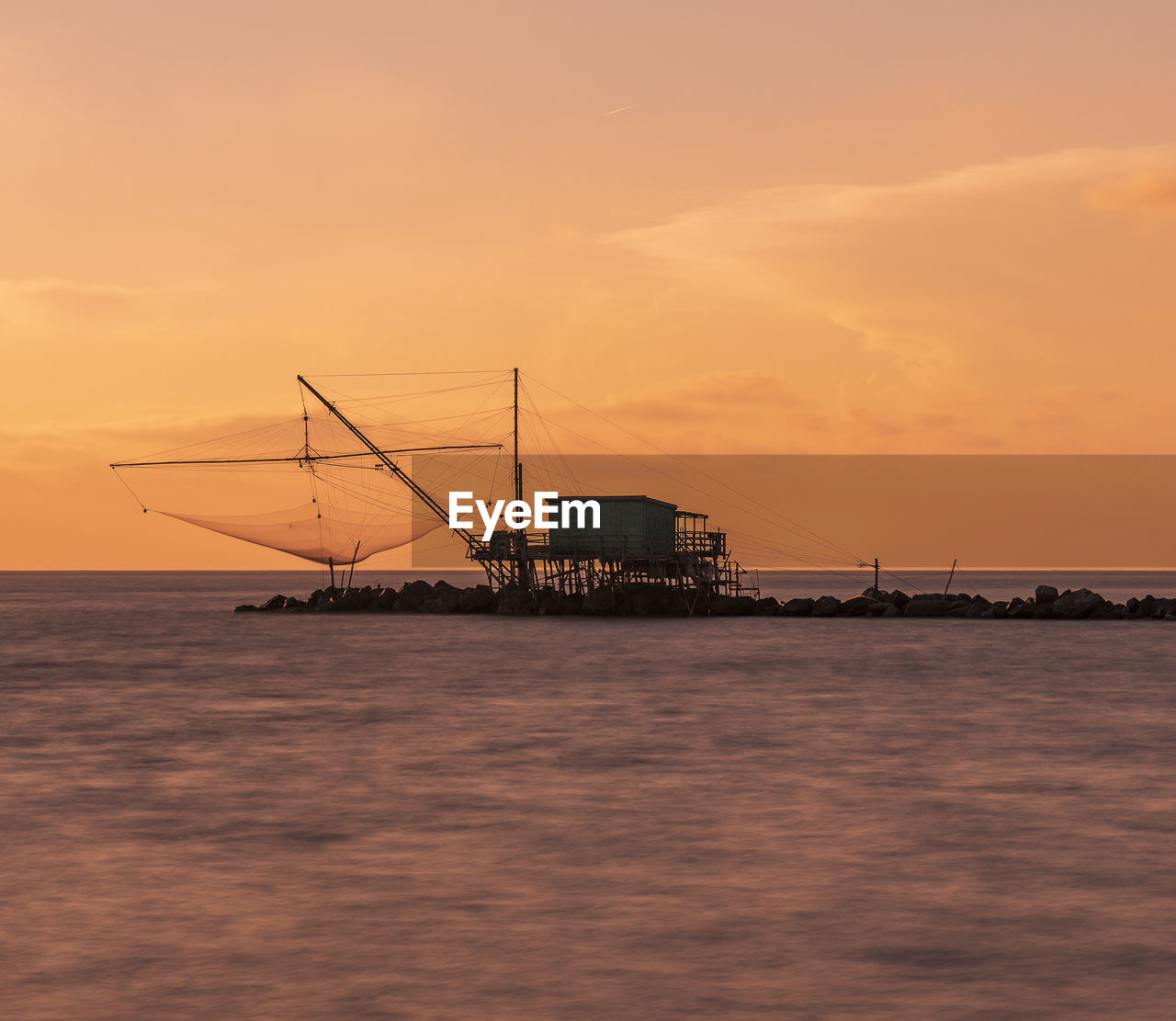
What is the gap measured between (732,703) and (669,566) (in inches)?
2080

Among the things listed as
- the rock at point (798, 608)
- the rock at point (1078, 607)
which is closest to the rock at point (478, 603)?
the rock at point (798, 608)

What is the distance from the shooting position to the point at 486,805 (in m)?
22.3

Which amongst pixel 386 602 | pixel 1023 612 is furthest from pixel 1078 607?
pixel 386 602

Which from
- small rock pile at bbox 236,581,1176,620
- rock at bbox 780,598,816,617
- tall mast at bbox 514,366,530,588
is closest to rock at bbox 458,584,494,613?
small rock pile at bbox 236,581,1176,620

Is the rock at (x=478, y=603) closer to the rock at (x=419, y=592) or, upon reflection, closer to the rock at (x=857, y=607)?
the rock at (x=419, y=592)

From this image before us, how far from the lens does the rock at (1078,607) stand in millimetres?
84562

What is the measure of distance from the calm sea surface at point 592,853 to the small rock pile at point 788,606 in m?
44.3

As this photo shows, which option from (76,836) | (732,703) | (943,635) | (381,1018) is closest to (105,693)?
(732,703)

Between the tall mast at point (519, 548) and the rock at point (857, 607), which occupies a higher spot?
the tall mast at point (519, 548)

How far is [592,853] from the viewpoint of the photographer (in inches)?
718

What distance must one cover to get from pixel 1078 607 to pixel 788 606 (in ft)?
66.4

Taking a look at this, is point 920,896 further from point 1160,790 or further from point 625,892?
point 1160,790

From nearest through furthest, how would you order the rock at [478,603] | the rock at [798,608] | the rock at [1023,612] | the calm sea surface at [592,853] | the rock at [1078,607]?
the calm sea surface at [592,853], the rock at [1078,607], the rock at [1023,612], the rock at [798,608], the rock at [478,603]

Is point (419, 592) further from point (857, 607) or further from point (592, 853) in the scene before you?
point (592, 853)
